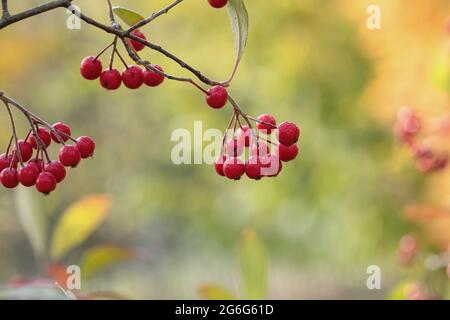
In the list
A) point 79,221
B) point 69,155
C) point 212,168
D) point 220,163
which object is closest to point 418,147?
point 79,221

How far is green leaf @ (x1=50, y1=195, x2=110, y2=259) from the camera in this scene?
1544 millimetres

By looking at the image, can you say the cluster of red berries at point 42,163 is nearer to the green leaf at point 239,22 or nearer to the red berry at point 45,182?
the red berry at point 45,182

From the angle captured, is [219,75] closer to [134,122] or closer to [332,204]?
[332,204]

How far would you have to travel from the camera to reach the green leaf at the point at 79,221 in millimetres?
1544

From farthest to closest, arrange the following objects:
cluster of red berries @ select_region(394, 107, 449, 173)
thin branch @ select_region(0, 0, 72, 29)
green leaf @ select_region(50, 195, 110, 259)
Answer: cluster of red berries @ select_region(394, 107, 449, 173) → green leaf @ select_region(50, 195, 110, 259) → thin branch @ select_region(0, 0, 72, 29)

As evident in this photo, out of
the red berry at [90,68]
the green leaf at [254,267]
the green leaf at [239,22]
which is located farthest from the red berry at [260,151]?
the green leaf at [254,267]

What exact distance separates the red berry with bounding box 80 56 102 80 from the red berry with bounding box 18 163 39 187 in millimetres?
128

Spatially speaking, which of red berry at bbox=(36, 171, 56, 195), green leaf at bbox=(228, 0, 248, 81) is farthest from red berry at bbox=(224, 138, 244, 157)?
red berry at bbox=(36, 171, 56, 195)

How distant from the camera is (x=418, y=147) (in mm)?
1973

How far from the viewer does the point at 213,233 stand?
243 inches

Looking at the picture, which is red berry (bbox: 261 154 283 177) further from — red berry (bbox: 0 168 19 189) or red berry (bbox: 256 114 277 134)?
red berry (bbox: 0 168 19 189)

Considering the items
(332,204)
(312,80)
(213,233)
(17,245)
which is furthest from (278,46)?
(17,245)

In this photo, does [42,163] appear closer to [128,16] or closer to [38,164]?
[38,164]

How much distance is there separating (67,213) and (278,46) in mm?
3240
